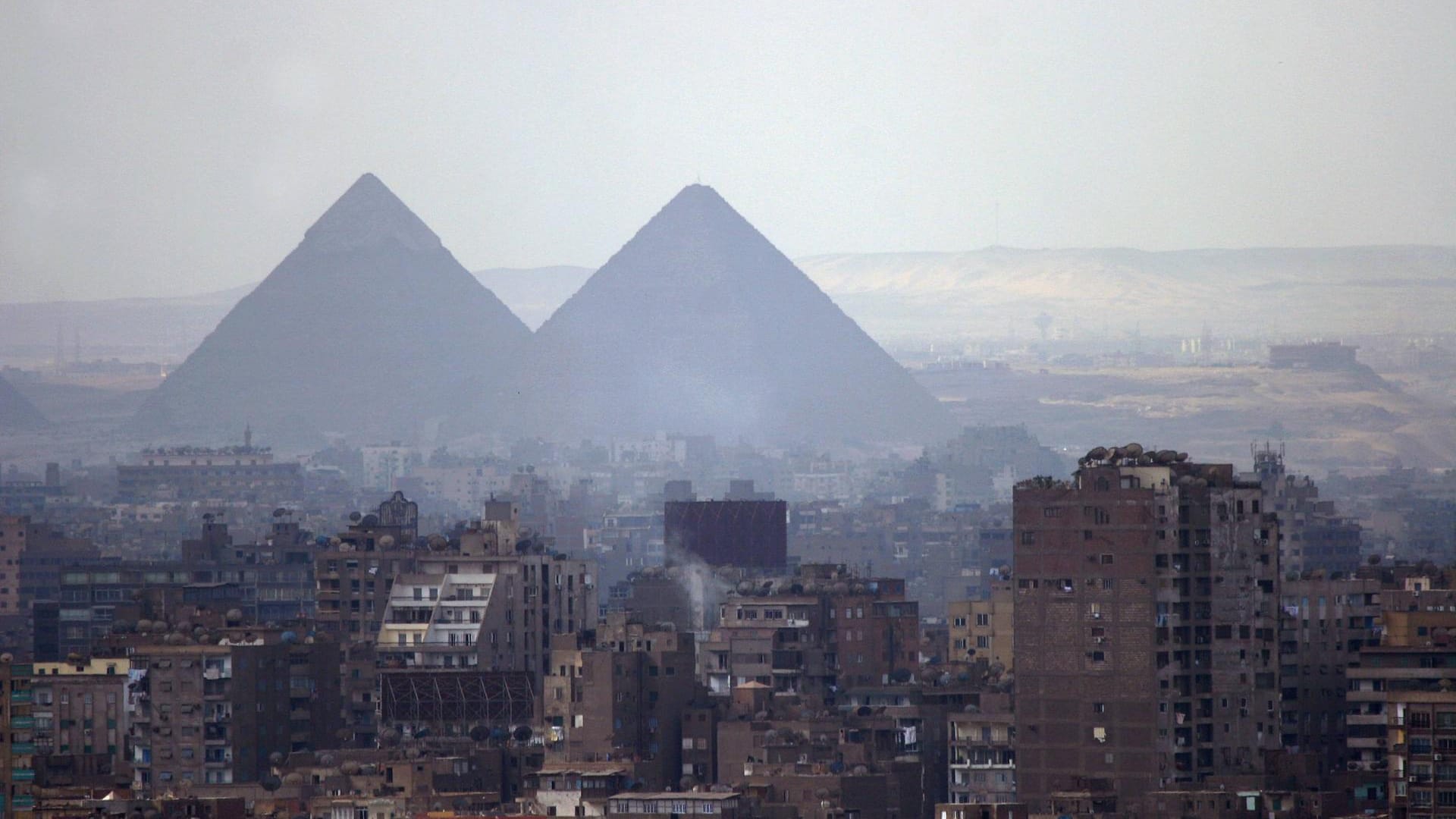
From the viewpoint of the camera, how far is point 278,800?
278 ft

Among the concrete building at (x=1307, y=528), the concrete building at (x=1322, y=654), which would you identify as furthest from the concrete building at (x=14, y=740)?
the concrete building at (x=1307, y=528)

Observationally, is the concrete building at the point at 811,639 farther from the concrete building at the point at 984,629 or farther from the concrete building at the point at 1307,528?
the concrete building at the point at 1307,528

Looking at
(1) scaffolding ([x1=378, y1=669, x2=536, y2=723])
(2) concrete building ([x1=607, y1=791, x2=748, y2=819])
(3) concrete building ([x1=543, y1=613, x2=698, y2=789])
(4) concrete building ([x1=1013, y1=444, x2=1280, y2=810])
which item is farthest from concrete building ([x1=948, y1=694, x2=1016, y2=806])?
(1) scaffolding ([x1=378, y1=669, x2=536, y2=723])

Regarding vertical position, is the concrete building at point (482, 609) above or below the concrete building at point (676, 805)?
above

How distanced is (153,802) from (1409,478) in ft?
384

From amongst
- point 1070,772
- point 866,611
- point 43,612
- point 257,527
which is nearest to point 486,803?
point 1070,772

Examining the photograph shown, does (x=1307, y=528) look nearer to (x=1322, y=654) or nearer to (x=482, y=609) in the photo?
(x=482, y=609)

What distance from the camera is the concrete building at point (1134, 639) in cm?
8450

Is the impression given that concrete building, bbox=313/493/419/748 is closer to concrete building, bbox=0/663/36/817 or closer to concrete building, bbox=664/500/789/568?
concrete building, bbox=664/500/789/568

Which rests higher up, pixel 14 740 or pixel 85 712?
pixel 85 712

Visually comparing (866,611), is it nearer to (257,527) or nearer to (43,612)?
(43,612)

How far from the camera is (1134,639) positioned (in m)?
85.0

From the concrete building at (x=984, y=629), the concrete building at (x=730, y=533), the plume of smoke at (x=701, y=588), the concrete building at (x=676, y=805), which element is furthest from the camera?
the concrete building at (x=730, y=533)

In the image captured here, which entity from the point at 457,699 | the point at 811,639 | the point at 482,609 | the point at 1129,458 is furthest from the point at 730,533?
the point at 1129,458
